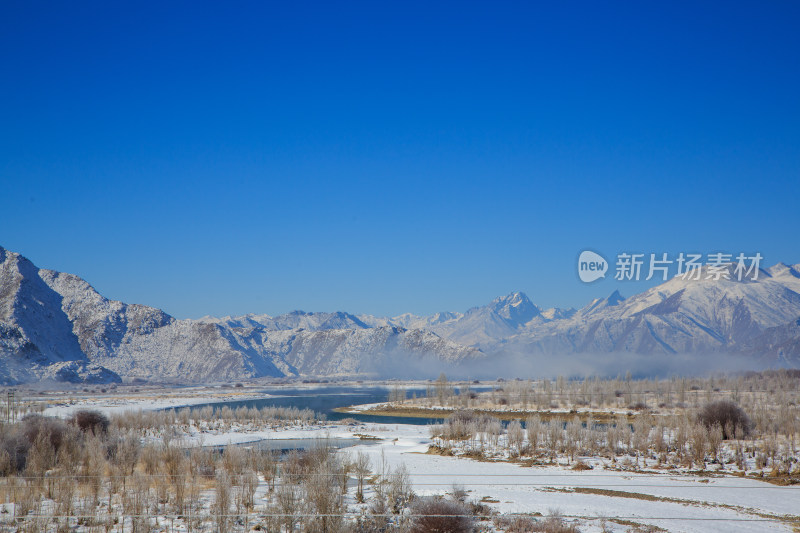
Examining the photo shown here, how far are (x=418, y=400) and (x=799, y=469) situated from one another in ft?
222

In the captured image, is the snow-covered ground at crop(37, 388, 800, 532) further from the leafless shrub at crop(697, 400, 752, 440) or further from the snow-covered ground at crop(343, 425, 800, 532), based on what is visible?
the leafless shrub at crop(697, 400, 752, 440)

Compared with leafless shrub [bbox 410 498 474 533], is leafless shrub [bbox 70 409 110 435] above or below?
below

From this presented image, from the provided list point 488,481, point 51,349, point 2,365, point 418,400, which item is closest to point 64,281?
point 51,349

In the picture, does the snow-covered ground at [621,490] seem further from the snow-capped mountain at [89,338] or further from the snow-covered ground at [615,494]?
the snow-capped mountain at [89,338]

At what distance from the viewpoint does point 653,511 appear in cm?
1894

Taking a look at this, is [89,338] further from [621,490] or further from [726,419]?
[621,490]

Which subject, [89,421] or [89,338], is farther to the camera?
[89,338]

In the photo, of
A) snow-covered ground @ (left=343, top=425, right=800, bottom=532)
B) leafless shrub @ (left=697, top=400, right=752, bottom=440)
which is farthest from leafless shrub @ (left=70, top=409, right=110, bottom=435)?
leafless shrub @ (left=697, top=400, right=752, bottom=440)

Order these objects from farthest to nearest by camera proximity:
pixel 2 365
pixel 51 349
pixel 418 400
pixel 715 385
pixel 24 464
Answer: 1. pixel 51 349
2. pixel 2 365
3. pixel 715 385
4. pixel 418 400
5. pixel 24 464

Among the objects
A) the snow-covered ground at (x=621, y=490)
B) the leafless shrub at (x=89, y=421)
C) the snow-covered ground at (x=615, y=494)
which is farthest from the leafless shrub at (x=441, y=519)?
the leafless shrub at (x=89, y=421)

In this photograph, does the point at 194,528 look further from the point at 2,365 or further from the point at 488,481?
the point at 2,365

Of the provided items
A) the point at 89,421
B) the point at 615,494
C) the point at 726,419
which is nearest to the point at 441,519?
the point at 615,494

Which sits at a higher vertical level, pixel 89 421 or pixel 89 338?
pixel 89 421

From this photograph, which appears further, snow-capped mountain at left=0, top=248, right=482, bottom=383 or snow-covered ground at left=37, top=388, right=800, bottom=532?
snow-capped mountain at left=0, top=248, right=482, bottom=383
